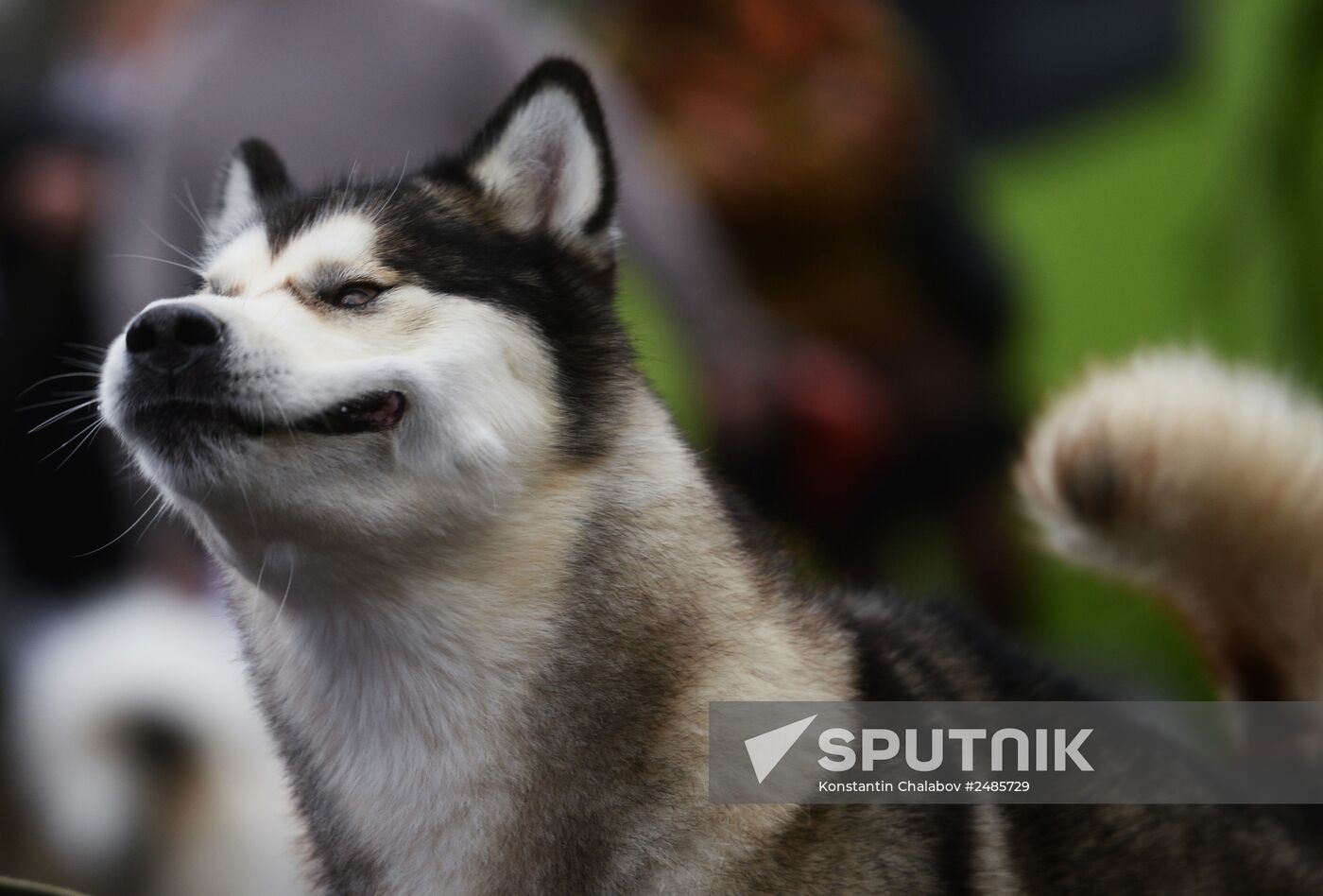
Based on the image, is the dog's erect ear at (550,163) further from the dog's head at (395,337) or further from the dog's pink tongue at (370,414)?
the dog's pink tongue at (370,414)

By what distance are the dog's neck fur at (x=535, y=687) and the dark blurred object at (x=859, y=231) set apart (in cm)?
127

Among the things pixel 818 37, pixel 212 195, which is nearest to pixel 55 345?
pixel 212 195

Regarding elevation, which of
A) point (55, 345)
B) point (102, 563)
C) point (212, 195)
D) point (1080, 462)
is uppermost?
point (212, 195)

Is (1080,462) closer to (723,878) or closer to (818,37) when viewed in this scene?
(723,878)

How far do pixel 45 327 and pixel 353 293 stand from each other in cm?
85

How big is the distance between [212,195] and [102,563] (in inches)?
52.4

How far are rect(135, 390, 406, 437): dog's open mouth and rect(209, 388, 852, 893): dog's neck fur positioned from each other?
0.10m

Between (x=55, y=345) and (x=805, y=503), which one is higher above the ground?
(x=55, y=345)

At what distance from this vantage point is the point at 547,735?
1228 millimetres

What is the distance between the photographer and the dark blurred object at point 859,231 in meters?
2.90

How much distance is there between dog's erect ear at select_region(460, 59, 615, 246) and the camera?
1372mm

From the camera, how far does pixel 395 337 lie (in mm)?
1262

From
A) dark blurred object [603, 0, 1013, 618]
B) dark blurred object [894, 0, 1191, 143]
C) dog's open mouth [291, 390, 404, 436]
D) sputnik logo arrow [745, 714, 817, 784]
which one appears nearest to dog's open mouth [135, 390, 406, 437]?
dog's open mouth [291, 390, 404, 436]

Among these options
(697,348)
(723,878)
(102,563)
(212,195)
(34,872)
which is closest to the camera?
(723,878)
